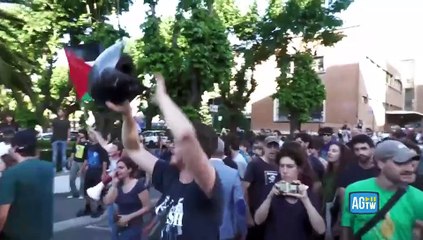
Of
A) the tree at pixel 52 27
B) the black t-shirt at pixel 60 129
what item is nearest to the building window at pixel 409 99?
the tree at pixel 52 27

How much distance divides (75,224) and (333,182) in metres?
5.33

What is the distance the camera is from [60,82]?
137ft

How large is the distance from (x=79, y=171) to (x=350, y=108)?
27.1m

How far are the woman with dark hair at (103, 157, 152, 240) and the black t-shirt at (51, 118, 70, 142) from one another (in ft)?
29.2

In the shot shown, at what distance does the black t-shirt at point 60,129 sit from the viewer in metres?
14.0

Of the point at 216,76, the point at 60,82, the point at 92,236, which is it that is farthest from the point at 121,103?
the point at 60,82

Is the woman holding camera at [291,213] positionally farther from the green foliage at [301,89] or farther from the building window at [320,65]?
the building window at [320,65]

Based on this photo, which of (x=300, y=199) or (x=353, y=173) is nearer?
(x=300, y=199)

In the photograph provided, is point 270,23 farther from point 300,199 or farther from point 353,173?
point 300,199

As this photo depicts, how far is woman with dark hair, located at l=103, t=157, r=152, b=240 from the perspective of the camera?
5203 mm

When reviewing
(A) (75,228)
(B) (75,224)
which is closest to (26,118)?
(B) (75,224)

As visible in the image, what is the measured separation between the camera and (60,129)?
14.0 metres

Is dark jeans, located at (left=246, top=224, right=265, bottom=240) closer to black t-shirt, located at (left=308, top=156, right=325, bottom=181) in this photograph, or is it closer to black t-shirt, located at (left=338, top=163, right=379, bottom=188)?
black t-shirt, located at (left=338, top=163, right=379, bottom=188)

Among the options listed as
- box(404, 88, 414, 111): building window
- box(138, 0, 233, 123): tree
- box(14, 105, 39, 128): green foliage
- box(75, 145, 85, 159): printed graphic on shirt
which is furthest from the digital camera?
box(404, 88, 414, 111): building window
